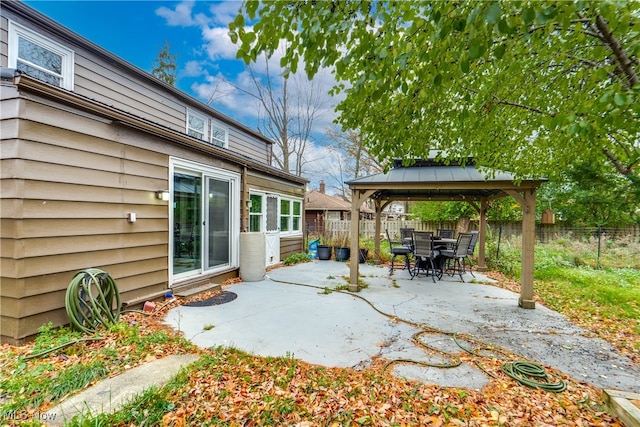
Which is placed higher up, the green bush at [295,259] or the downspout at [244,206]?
the downspout at [244,206]

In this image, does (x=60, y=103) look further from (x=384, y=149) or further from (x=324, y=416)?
(x=324, y=416)

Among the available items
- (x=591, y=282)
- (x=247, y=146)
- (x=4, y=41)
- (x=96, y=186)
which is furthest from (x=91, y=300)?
(x=591, y=282)

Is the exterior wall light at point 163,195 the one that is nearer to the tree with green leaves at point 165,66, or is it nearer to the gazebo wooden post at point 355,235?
the gazebo wooden post at point 355,235

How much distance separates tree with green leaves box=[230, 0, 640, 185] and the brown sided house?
260 cm

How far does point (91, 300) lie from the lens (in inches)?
123

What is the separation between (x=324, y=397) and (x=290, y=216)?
7.26 meters

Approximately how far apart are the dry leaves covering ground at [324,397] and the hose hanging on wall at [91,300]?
0.42 metres

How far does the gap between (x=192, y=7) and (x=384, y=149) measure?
332 inches

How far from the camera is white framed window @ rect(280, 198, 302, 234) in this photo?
8867mm

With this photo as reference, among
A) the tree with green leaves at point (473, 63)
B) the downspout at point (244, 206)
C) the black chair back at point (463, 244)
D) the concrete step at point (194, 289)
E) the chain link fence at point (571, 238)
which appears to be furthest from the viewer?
the chain link fence at point (571, 238)

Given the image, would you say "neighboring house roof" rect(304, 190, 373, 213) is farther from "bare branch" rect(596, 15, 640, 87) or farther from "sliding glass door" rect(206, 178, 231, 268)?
"bare branch" rect(596, 15, 640, 87)

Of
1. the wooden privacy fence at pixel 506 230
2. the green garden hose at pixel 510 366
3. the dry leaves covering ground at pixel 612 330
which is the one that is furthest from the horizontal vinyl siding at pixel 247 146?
the dry leaves covering ground at pixel 612 330

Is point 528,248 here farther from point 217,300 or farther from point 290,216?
point 290,216

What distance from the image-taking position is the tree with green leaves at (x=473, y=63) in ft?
5.54
